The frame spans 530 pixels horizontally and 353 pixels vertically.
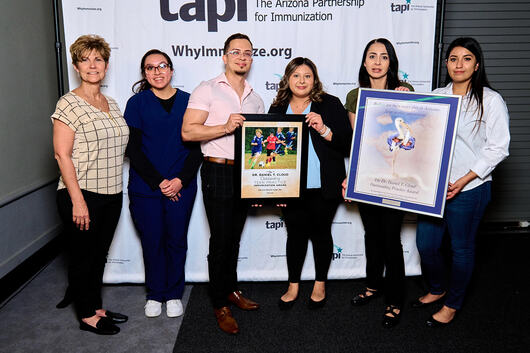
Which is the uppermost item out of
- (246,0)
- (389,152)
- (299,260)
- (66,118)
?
(246,0)

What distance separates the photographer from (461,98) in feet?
7.56

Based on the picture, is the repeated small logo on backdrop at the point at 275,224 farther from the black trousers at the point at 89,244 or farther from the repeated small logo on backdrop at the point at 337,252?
the black trousers at the point at 89,244

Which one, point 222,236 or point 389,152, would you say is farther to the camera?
point 222,236

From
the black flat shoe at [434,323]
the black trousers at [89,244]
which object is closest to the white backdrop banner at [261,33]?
the black trousers at [89,244]

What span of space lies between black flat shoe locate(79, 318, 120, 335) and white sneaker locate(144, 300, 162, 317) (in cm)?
24

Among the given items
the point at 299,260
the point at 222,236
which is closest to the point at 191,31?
the point at 222,236

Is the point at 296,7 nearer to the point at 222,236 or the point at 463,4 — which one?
the point at 222,236

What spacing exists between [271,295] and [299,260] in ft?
1.43

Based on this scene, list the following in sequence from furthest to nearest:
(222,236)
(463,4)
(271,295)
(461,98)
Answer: (463,4) < (271,295) < (222,236) < (461,98)

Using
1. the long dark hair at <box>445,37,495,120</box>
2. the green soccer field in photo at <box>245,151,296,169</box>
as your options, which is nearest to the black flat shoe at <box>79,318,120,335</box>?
the green soccer field in photo at <box>245,151,296,169</box>

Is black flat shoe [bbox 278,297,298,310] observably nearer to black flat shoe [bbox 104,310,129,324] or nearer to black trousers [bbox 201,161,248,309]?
black trousers [bbox 201,161,248,309]

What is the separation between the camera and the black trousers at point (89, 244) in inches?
98.6

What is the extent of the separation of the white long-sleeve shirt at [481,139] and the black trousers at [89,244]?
2.00 m

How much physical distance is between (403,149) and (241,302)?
1.45 meters
